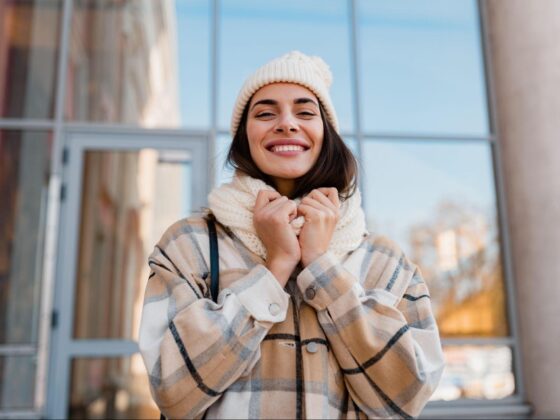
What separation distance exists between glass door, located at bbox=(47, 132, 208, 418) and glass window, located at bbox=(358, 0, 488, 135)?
179 cm

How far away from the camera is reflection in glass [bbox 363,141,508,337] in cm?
511

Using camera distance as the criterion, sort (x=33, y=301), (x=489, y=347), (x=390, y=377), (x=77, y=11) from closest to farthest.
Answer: (x=390, y=377), (x=33, y=301), (x=489, y=347), (x=77, y=11)

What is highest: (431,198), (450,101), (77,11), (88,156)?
(77,11)

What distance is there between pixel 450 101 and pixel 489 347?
2251mm

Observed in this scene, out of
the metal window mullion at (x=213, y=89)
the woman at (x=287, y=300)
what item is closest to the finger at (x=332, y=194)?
the woman at (x=287, y=300)

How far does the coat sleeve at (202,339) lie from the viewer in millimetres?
1257

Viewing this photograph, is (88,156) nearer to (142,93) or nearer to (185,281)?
(142,93)

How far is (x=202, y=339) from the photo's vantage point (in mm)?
1259

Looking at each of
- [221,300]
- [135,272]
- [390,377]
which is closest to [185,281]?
[221,300]

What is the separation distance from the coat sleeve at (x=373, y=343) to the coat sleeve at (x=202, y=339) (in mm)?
108

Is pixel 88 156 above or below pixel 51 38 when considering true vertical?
below

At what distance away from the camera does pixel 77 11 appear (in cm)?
543

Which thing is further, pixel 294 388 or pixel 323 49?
pixel 323 49

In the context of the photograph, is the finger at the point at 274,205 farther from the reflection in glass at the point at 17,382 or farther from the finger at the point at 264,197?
the reflection in glass at the point at 17,382
